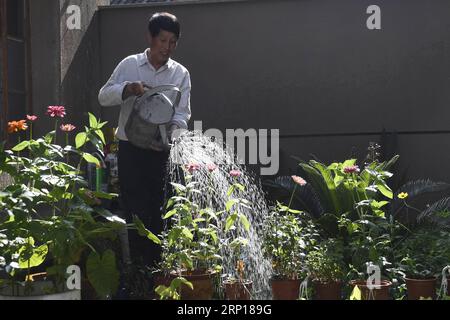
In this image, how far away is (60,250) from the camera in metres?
3.76

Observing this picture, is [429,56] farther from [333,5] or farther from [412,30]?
[333,5]

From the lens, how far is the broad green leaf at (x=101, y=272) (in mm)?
3920

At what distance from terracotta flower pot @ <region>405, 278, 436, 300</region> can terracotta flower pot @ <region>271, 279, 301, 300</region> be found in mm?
557

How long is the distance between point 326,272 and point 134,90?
1480 mm

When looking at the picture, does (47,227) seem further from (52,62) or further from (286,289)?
(52,62)

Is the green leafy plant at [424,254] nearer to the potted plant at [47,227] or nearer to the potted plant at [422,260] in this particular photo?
the potted plant at [422,260]

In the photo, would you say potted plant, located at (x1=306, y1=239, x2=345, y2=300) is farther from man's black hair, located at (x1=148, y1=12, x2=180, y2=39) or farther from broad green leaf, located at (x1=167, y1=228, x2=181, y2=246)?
man's black hair, located at (x1=148, y1=12, x2=180, y2=39)

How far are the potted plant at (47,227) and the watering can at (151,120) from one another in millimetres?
557

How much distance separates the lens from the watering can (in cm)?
472

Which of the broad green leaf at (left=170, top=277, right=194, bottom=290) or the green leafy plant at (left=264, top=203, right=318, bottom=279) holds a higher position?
the green leafy plant at (left=264, top=203, right=318, bottom=279)

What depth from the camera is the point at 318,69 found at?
24.1ft

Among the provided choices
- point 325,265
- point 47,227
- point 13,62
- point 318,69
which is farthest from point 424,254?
point 13,62

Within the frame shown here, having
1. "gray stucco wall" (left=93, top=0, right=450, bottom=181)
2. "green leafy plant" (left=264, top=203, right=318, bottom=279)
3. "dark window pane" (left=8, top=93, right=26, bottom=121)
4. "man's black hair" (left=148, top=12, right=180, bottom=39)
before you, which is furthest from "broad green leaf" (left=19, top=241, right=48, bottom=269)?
"gray stucco wall" (left=93, top=0, right=450, bottom=181)
